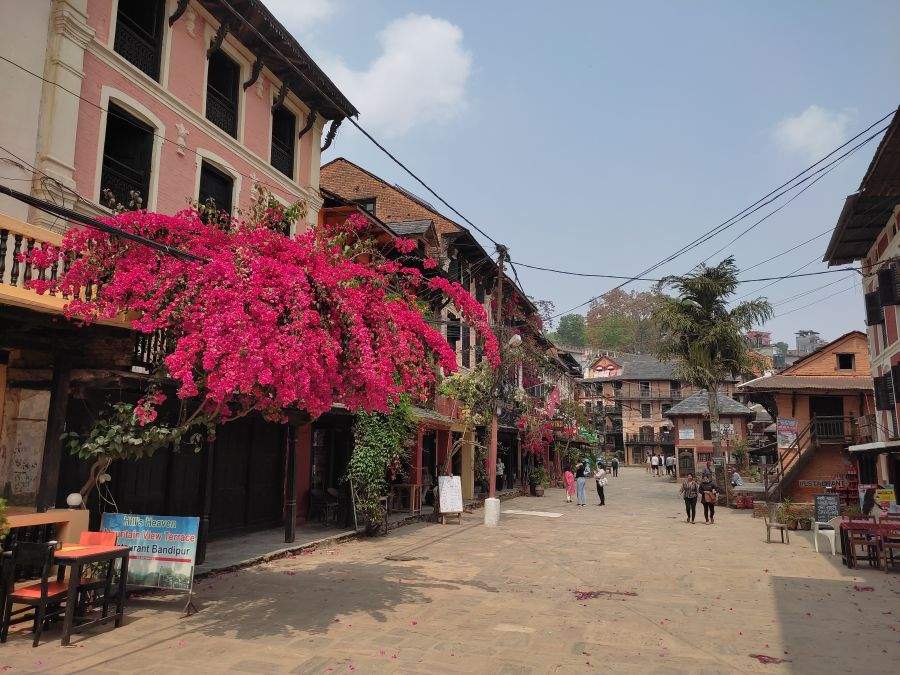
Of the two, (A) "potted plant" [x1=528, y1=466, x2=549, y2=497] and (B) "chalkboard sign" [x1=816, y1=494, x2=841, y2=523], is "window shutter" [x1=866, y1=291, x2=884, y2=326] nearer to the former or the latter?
(B) "chalkboard sign" [x1=816, y1=494, x2=841, y2=523]

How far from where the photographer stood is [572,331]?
12862 centimetres

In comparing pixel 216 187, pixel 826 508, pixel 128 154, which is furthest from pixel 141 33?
pixel 826 508

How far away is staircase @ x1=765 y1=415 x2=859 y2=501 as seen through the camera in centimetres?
2677

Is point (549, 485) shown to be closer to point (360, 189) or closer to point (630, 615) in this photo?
point (360, 189)

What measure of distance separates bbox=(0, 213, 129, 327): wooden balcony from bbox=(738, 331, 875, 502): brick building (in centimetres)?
2501

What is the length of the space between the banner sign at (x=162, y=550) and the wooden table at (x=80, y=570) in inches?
14.0

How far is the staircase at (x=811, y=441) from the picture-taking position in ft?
87.8

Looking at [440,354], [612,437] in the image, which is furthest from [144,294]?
[612,437]

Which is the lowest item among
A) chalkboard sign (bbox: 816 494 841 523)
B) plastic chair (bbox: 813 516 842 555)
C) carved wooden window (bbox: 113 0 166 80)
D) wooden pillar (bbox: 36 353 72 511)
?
plastic chair (bbox: 813 516 842 555)

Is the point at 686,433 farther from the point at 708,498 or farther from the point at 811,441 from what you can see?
the point at 708,498

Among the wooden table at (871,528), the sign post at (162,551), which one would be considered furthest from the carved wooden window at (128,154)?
the wooden table at (871,528)

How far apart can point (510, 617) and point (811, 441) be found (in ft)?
78.7

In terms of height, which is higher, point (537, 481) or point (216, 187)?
point (216, 187)

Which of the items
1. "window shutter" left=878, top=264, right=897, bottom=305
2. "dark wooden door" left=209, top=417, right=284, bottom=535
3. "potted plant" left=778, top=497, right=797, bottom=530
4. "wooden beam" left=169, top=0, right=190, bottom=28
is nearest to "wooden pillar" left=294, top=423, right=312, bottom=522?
"dark wooden door" left=209, top=417, right=284, bottom=535
